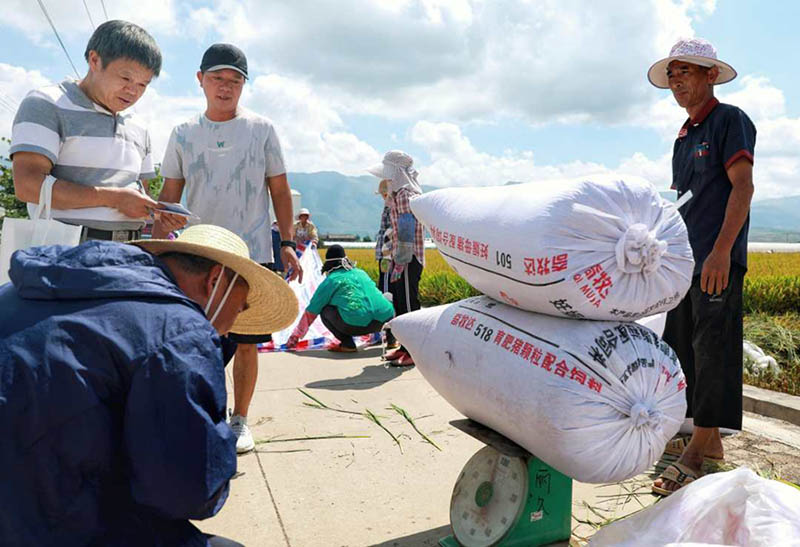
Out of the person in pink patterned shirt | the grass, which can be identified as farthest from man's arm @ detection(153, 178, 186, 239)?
the grass

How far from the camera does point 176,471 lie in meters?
1.21

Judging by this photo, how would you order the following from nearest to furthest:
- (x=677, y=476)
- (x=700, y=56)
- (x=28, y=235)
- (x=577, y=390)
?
(x=577, y=390) → (x=28, y=235) → (x=677, y=476) → (x=700, y=56)

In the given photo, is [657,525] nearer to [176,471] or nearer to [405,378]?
[176,471]

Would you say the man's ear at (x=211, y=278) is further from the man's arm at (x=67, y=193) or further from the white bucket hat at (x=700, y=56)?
the white bucket hat at (x=700, y=56)

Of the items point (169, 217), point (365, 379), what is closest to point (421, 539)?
point (169, 217)

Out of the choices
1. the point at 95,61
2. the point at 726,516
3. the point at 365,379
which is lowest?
the point at 365,379

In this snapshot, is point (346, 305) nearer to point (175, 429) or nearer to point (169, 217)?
point (169, 217)

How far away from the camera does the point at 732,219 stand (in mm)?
2773

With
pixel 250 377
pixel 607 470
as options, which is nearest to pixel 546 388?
pixel 607 470

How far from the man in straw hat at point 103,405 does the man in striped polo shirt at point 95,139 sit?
1.27 m

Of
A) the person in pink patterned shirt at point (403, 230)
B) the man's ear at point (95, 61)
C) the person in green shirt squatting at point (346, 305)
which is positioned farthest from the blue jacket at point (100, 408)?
the person in green shirt squatting at point (346, 305)

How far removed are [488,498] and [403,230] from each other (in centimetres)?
334

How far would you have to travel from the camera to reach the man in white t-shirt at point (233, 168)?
3.15 meters

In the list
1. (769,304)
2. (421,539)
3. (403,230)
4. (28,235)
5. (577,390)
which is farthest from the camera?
(769,304)
